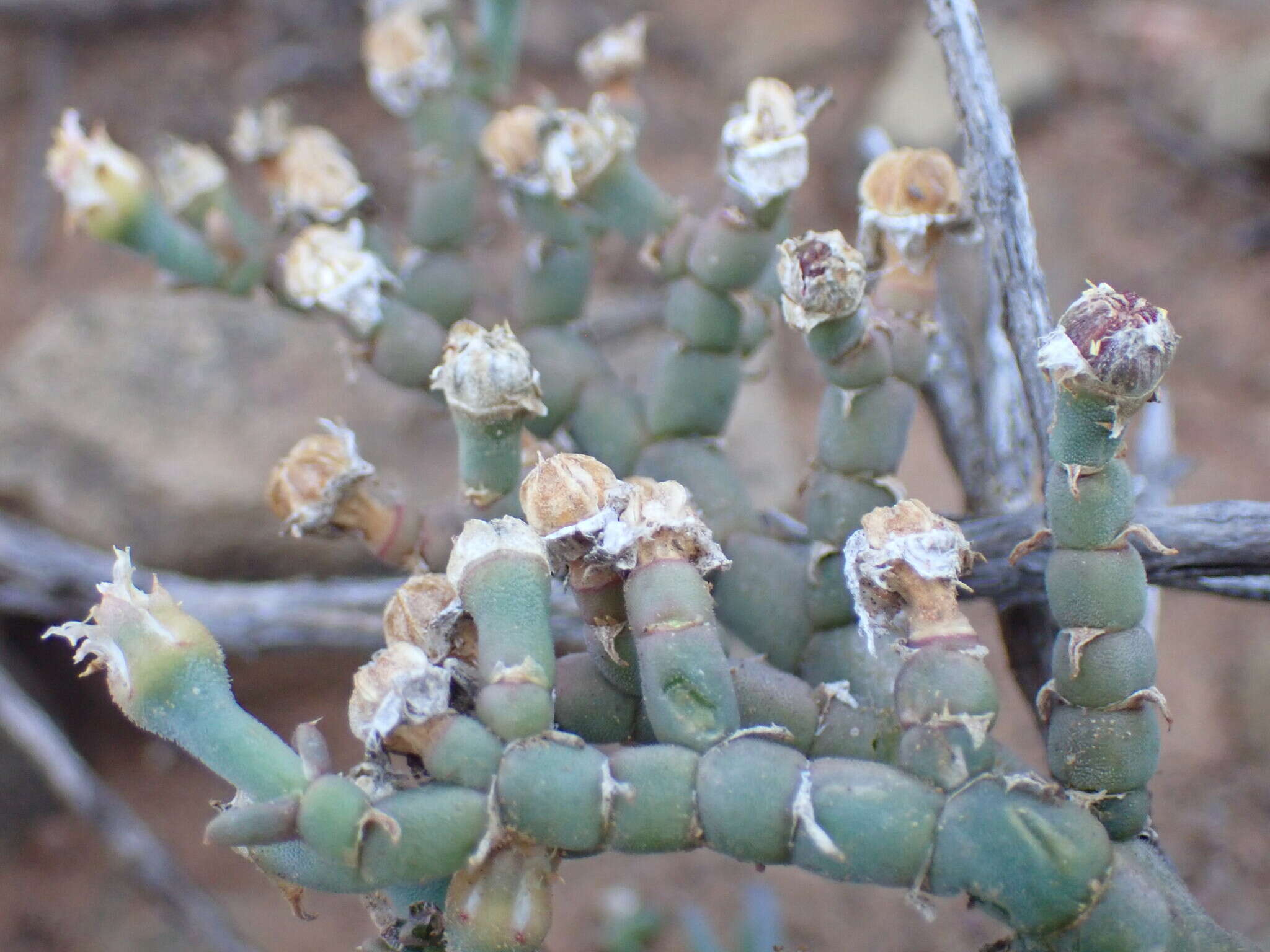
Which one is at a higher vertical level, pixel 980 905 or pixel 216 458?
pixel 216 458

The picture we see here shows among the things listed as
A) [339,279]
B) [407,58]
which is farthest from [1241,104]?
[339,279]

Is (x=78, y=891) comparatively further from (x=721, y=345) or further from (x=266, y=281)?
(x=721, y=345)

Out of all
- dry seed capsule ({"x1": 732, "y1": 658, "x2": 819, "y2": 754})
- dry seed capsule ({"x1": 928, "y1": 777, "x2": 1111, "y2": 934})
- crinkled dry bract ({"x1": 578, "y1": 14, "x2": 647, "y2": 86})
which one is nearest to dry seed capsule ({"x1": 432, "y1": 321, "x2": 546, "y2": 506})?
dry seed capsule ({"x1": 732, "y1": 658, "x2": 819, "y2": 754})

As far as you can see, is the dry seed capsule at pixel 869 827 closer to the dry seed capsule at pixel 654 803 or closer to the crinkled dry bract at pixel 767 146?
the dry seed capsule at pixel 654 803

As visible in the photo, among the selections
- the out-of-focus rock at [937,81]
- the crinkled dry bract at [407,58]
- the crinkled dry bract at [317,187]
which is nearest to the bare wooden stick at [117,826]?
the crinkled dry bract at [317,187]

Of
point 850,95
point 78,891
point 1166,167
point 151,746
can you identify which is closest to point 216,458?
point 151,746

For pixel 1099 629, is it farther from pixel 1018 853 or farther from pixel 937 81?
pixel 937 81
